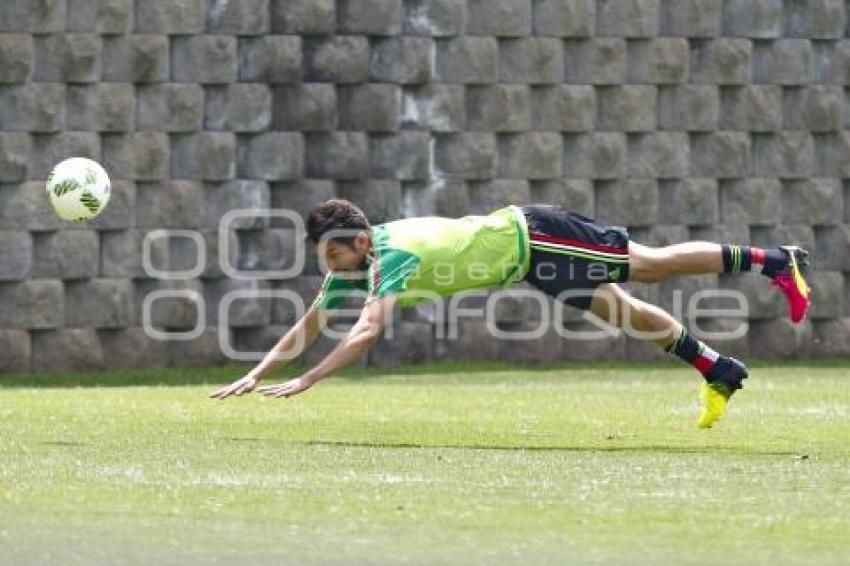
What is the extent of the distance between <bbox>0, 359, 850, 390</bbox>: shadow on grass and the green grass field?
774 mm

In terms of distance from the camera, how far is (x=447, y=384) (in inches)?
632

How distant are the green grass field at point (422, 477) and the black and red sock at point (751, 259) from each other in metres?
0.90

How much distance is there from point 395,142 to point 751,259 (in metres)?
6.14

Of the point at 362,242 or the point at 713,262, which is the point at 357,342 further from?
the point at 713,262

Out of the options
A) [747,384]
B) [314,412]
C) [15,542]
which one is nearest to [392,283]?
[314,412]

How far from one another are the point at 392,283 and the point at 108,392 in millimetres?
4316

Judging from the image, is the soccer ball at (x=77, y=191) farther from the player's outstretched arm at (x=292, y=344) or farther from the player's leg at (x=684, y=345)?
the player's leg at (x=684, y=345)

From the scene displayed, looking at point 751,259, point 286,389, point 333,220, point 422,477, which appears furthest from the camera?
point 751,259

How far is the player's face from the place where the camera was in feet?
37.3

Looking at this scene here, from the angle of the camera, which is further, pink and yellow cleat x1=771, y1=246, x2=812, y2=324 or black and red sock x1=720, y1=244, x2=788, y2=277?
pink and yellow cleat x1=771, y1=246, x2=812, y2=324

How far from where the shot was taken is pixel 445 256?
37.4 ft

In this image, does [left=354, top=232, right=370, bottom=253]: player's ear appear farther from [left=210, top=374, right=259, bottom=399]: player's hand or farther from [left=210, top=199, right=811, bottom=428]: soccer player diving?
[left=210, top=374, right=259, bottom=399]: player's hand

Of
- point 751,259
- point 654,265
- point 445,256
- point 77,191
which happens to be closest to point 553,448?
point 445,256

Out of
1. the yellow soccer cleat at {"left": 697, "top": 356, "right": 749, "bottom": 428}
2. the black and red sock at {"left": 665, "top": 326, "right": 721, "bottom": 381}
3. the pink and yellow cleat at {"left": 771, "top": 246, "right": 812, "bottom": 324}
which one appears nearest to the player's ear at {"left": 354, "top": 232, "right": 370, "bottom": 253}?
the black and red sock at {"left": 665, "top": 326, "right": 721, "bottom": 381}
